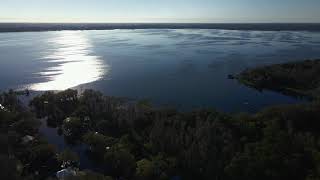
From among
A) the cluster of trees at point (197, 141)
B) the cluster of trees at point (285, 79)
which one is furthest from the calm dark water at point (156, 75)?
the cluster of trees at point (197, 141)

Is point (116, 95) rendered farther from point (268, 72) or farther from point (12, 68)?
point (12, 68)

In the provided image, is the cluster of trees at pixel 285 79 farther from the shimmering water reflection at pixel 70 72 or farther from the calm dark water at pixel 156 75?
the shimmering water reflection at pixel 70 72

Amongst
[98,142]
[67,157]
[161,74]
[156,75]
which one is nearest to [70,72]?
[156,75]

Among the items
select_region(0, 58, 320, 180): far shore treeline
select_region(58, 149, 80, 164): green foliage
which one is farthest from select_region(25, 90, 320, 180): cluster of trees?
select_region(58, 149, 80, 164): green foliage

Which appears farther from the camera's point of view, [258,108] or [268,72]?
[268,72]

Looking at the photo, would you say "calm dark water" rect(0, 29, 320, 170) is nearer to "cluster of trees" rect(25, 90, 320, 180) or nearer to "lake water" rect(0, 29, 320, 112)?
"lake water" rect(0, 29, 320, 112)

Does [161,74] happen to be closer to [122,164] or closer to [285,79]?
[285,79]

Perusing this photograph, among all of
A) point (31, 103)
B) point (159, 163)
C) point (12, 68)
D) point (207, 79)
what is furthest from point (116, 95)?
point (12, 68)
